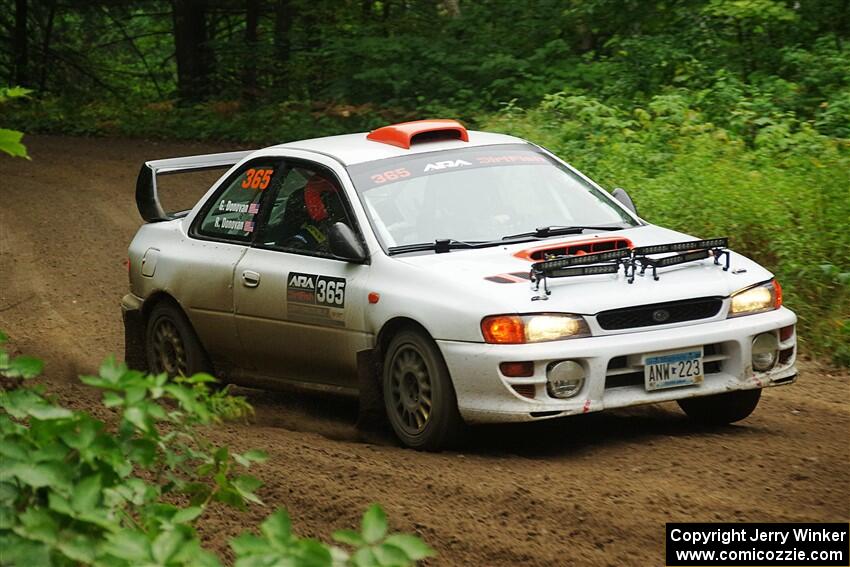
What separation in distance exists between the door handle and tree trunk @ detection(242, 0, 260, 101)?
1787 cm

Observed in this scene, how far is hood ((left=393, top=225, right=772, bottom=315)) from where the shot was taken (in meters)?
6.61

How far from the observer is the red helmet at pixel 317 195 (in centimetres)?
803

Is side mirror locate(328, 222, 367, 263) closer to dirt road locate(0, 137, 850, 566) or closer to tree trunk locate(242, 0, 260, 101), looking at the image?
dirt road locate(0, 137, 850, 566)

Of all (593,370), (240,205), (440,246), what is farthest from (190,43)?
(593,370)

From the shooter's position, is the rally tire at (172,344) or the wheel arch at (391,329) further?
the rally tire at (172,344)

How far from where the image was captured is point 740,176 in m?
11.7

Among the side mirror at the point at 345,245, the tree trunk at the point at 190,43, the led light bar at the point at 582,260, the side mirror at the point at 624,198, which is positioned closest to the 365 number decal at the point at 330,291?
the side mirror at the point at 345,245

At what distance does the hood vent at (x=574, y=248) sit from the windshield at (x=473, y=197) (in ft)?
1.34

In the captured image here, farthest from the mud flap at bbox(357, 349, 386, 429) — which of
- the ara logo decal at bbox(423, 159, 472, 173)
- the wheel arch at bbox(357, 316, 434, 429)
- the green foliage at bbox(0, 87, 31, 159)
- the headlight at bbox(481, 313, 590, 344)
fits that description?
the green foliage at bbox(0, 87, 31, 159)

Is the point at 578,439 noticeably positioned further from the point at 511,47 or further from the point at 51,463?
the point at 511,47

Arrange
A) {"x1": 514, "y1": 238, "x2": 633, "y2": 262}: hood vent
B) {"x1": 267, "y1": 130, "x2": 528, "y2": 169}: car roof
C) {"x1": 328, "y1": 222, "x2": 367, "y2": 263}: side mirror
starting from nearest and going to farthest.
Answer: {"x1": 514, "y1": 238, "x2": 633, "y2": 262}: hood vent, {"x1": 328, "y1": 222, "x2": 367, "y2": 263}: side mirror, {"x1": 267, "y1": 130, "x2": 528, "y2": 169}: car roof

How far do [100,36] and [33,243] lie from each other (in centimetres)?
1915

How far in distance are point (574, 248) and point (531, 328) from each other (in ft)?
3.04

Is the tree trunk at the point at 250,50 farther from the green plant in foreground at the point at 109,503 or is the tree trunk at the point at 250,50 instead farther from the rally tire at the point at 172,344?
the green plant in foreground at the point at 109,503
